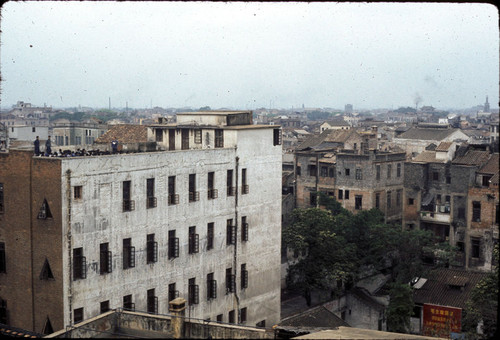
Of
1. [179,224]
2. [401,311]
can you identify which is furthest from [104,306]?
[401,311]

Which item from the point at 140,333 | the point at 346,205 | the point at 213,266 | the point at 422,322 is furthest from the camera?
the point at 346,205

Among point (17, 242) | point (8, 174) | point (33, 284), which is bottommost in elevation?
point (33, 284)

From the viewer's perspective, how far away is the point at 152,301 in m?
24.1

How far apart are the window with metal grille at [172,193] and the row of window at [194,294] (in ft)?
10.8

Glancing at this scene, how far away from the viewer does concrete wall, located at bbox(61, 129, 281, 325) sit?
21.5 m

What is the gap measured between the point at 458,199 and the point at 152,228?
81.8ft

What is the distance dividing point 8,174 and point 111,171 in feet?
11.9

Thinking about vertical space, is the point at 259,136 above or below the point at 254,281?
above

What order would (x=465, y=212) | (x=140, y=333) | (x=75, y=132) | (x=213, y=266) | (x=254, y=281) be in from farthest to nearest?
(x=75, y=132)
(x=465, y=212)
(x=254, y=281)
(x=213, y=266)
(x=140, y=333)

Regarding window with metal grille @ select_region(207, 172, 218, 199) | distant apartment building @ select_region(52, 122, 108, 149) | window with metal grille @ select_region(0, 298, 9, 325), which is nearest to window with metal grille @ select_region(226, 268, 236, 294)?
window with metal grille @ select_region(207, 172, 218, 199)

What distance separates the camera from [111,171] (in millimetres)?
22406

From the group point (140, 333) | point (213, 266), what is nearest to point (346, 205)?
point (213, 266)

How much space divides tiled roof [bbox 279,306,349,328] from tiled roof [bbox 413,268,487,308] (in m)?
4.81

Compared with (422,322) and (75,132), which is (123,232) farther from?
(75,132)
